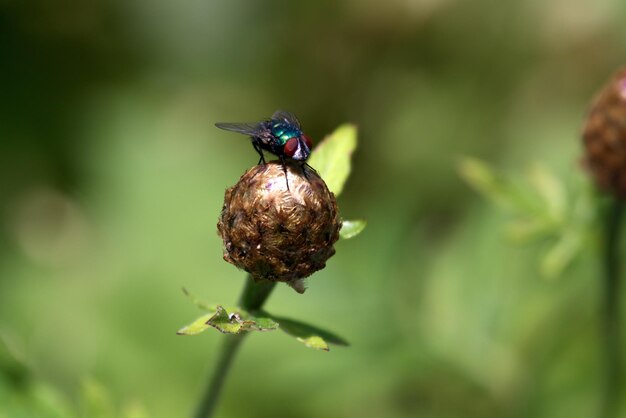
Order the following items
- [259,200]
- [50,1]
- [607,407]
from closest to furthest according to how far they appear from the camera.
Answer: [259,200], [607,407], [50,1]

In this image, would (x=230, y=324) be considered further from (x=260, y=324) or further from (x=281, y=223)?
(x=281, y=223)

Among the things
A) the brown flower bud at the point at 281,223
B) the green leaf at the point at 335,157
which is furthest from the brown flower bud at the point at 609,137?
the brown flower bud at the point at 281,223

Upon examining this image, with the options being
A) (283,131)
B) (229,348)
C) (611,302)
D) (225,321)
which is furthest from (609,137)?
(225,321)

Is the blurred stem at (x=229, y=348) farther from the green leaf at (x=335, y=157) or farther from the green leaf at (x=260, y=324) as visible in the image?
the green leaf at (x=335, y=157)

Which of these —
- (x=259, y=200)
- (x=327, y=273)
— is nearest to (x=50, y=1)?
(x=327, y=273)

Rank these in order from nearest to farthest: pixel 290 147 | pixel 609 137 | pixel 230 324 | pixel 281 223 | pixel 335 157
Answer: pixel 230 324 → pixel 281 223 → pixel 290 147 → pixel 335 157 → pixel 609 137

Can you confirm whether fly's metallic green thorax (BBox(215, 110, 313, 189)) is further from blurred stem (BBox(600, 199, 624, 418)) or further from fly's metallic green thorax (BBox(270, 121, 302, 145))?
blurred stem (BBox(600, 199, 624, 418))

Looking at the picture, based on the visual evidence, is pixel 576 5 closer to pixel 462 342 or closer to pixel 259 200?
pixel 462 342
